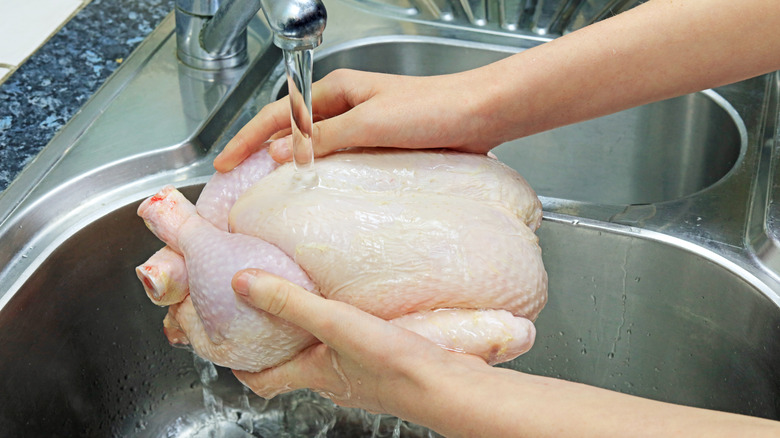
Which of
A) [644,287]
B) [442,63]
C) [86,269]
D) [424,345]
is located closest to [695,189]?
[644,287]

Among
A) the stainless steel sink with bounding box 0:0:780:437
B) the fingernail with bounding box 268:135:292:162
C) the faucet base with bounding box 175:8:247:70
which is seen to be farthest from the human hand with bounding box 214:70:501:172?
the faucet base with bounding box 175:8:247:70

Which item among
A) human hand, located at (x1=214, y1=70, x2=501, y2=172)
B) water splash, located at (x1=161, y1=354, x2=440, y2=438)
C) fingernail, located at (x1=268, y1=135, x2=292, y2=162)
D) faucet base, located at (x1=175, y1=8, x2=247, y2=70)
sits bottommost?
water splash, located at (x1=161, y1=354, x2=440, y2=438)

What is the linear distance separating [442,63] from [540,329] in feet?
1.91

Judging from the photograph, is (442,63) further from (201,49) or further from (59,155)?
(59,155)

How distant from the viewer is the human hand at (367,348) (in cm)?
75

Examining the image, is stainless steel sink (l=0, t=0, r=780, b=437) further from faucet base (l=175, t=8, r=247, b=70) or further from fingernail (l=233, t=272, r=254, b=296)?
fingernail (l=233, t=272, r=254, b=296)

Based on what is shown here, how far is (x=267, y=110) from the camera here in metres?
0.98

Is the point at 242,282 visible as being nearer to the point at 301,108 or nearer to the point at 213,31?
the point at 301,108

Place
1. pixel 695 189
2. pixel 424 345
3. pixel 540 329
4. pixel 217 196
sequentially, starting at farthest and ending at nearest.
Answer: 1. pixel 695 189
2. pixel 540 329
3. pixel 217 196
4. pixel 424 345

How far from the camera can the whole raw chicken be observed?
83 cm

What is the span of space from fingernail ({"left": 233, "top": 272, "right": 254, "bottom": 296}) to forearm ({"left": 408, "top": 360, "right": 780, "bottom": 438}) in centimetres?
22

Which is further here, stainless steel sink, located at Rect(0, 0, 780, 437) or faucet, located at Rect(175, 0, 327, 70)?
faucet, located at Rect(175, 0, 327, 70)

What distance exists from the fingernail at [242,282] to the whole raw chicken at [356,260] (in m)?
0.03

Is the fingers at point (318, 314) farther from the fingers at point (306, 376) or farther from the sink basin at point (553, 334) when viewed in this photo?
the sink basin at point (553, 334)
